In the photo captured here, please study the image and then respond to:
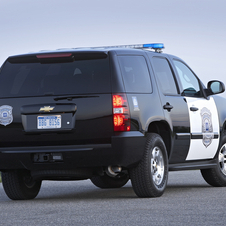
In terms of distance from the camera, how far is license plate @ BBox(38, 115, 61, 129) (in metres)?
7.64

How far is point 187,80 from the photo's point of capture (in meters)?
9.56

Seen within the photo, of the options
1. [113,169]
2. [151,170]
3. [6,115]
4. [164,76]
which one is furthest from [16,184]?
[164,76]

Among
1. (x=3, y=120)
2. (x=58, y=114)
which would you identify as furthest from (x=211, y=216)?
(x=3, y=120)

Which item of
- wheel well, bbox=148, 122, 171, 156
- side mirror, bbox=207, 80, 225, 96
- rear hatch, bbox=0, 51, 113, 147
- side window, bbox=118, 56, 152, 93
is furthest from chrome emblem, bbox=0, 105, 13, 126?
side mirror, bbox=207, 80, 225, 96

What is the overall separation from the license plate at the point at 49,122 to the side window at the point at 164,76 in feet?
5.55

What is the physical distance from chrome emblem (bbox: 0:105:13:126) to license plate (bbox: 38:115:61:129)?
1.36 feet

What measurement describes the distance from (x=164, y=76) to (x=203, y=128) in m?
1.09

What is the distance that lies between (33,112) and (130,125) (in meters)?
1.21

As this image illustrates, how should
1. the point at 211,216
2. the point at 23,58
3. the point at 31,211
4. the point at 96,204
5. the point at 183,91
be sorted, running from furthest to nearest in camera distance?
the point at 183,91
the point at 23,58
the point at 96,204
the point at 31,211
the point at 211,216

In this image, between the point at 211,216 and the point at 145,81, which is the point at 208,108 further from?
the point at 211,216

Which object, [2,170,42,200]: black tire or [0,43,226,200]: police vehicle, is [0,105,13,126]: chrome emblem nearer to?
[0,43,226,200]: police vehicle

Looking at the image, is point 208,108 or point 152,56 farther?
point 208,108

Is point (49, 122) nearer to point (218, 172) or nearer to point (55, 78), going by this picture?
point (55, 78)

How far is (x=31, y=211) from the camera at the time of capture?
7078 millimetres
